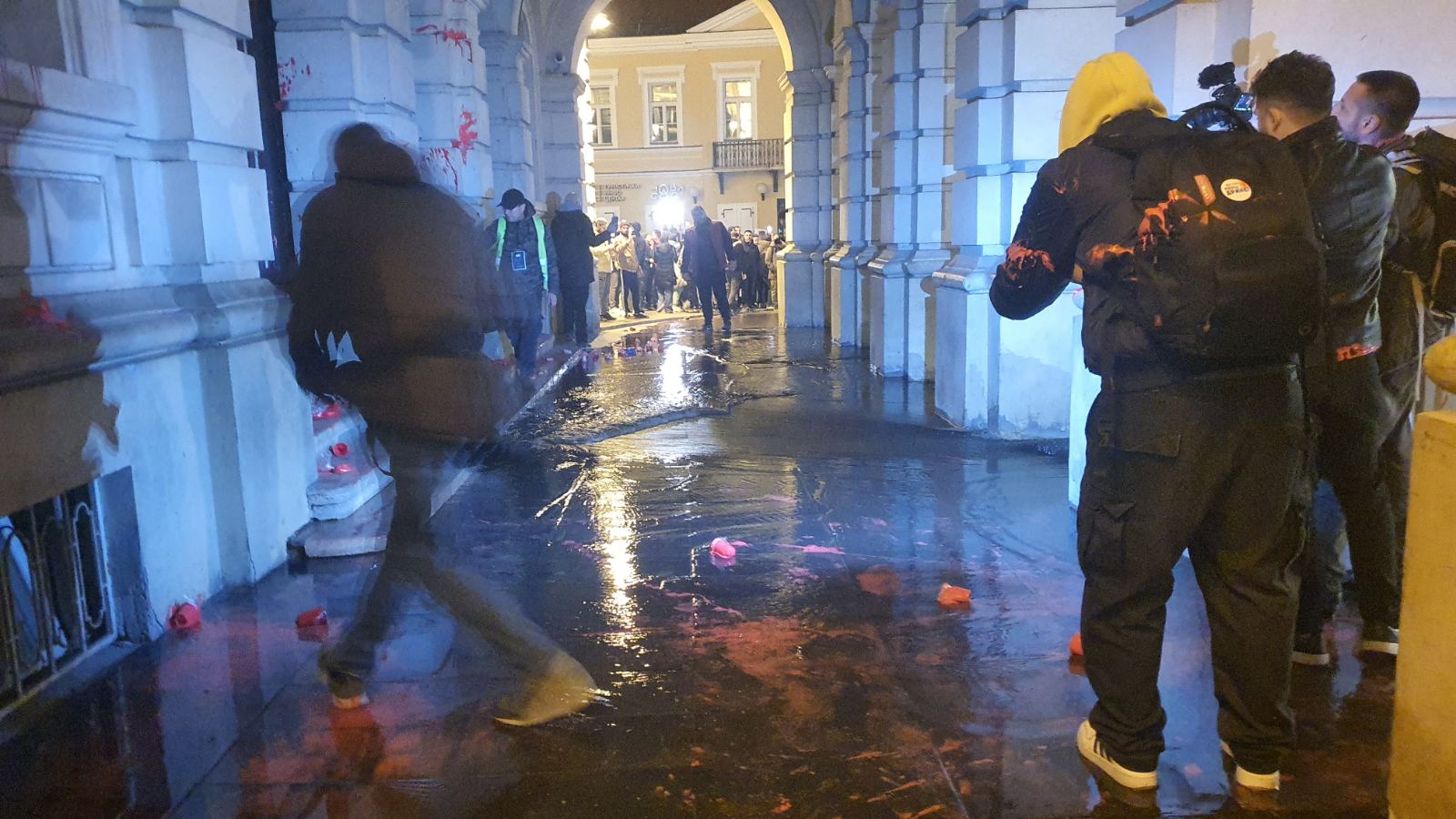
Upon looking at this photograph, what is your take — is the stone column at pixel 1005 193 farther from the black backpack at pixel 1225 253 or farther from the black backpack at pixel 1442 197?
the black backpack at pixel 1225 253

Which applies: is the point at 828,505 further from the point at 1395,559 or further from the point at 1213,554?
the point at 1213,554

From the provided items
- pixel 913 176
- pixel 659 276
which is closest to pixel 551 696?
pixel 913 176

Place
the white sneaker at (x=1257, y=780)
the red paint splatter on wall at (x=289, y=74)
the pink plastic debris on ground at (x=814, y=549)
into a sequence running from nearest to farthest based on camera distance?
1. the white sneaker at (x=1257, y=780)
2. the pink plastic debris on ground at (x=814, y=549)
3. the red paint splatter on wall at (x=289, y=74)

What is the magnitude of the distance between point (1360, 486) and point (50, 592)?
15.6ft

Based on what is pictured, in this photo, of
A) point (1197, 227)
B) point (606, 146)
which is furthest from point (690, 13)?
point (1197, 227)

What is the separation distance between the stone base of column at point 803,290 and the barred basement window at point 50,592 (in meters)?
14.1

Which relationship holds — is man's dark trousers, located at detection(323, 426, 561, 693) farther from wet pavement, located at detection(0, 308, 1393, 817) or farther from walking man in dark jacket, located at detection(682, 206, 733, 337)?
walking man in dark jacket, located at detection(682, 206, 733, 337)

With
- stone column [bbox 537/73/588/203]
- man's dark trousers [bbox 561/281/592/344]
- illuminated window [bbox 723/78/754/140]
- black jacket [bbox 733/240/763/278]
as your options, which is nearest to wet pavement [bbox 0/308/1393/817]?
man's dark trousers [bbox 561/281/592/344]

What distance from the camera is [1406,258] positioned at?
12.1 ft

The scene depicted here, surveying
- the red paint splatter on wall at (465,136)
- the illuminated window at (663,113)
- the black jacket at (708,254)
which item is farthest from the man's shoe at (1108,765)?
the illuminated window at (663,113)

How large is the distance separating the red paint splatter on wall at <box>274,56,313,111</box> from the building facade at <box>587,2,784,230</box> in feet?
119

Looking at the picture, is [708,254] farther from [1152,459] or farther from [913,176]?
[1152,459]

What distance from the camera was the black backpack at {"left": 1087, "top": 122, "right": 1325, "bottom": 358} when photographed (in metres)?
2.42

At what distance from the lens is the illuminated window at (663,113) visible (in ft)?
144
